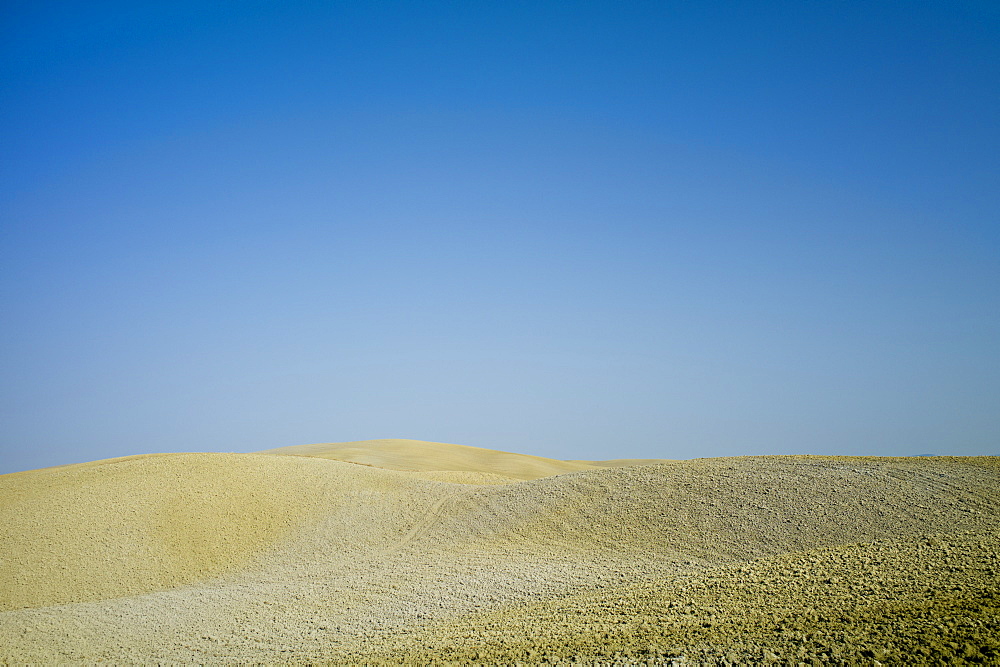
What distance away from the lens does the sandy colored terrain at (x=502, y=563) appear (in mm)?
8234

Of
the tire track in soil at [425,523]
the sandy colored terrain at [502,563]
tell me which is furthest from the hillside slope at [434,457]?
the tire track in soil at [425,523]

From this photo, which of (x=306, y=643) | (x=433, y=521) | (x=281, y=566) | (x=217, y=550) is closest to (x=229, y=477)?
(x=217, y=550)

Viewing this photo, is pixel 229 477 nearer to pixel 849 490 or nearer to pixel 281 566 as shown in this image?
pixel 281 566

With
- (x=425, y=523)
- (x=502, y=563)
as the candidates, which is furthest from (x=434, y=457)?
(x=502, y=563)

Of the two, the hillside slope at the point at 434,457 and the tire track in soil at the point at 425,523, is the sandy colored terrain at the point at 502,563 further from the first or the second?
the hillside slope at the point at 434,457

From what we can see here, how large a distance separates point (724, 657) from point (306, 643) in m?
5.97

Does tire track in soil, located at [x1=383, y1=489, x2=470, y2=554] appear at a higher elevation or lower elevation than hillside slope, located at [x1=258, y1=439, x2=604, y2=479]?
lower

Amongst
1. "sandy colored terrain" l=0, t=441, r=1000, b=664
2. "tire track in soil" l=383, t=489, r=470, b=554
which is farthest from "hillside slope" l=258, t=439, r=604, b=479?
"tire track in soil" l=383, t=489, r=470, b=554

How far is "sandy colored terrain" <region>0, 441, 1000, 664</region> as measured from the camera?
A: 8234 millimetres

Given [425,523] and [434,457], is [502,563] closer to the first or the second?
[425,523]

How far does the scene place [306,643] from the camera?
31.9ft

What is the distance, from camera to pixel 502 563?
44.4 ft

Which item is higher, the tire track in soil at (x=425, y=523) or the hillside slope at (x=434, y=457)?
the hillside slope at (x=434, y=457)

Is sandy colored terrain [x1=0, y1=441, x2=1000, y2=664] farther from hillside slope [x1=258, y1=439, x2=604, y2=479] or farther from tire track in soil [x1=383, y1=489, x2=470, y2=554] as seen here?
hillside slope [x1=258, y1=439, x2=604, y2=479]
